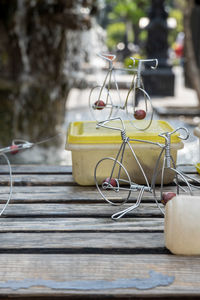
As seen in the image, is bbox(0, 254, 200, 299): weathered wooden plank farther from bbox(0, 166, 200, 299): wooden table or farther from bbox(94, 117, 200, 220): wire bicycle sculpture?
bbox(94, 117, 200, 220): wire bicycle sculpture

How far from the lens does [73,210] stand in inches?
70.1

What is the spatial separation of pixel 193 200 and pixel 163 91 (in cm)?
1202

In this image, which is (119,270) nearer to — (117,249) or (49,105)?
(117,249)

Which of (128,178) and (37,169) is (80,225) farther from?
(37,169)

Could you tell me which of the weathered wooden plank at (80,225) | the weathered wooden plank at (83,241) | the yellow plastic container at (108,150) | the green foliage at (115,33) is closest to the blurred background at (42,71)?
the yellow plastic container at (108,150)

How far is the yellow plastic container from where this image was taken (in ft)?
6.52

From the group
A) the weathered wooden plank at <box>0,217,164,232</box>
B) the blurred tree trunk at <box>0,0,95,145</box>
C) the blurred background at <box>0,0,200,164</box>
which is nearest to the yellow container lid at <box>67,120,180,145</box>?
the weathered wooden plank at <box>0,217,164,232</box>

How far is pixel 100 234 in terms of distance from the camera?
1528 mm

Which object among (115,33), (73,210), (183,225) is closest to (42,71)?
(73,210)

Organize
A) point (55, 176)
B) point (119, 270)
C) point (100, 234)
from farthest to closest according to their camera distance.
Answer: point (55, 176)
point (100, 234)
point (119, 270)

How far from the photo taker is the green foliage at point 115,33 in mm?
35259

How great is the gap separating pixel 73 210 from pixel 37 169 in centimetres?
71

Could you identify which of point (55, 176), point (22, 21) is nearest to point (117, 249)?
point (55, 176)

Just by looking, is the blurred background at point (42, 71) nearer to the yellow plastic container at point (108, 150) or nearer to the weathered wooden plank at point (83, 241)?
the yellow plastic container at point (108, 150)
